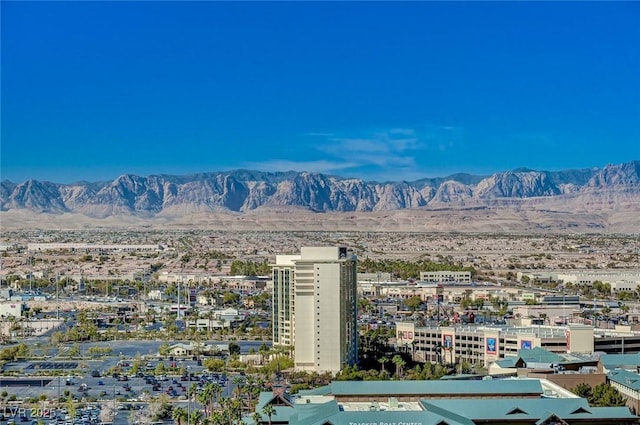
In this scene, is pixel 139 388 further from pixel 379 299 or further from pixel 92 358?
pixel 379 299

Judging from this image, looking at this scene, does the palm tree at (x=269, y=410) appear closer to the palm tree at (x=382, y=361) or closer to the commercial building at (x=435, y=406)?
the commercial building at (x=435, y=406)

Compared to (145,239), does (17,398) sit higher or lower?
lower

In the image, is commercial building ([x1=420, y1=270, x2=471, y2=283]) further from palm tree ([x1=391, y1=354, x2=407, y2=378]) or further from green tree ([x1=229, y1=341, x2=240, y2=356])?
palm tree ([x1=391, y1=354, x2=407, y2=378])

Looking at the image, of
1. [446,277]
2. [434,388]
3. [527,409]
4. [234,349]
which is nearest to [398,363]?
[234,349]

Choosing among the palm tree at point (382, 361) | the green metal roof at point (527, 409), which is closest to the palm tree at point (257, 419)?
the green metal roof at point (527, 409)

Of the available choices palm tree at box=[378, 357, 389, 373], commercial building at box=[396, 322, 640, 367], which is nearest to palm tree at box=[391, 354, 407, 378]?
palm tree at box=[378, 357, 389, 373]

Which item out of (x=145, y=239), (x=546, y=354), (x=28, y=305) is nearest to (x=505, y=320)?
(x=546, y=354)

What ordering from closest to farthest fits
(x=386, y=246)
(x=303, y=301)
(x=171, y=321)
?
(x=303, y=301) < (x=171, y=321) < (x=386, y=246)
